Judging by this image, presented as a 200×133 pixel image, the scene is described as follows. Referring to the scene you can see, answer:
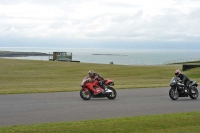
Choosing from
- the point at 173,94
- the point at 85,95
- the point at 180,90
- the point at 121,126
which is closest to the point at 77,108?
the point at 85,95

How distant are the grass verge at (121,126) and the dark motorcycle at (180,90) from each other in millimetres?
6909

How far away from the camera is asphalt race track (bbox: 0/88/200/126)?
12891 millimetres

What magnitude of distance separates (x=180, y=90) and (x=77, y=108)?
6.03 meters

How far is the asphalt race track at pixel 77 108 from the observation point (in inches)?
508

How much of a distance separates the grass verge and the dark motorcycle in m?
6.91

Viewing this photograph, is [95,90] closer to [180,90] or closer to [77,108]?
[77,108]

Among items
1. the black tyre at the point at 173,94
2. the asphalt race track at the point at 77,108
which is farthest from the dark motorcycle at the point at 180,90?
the asphalt race track at the point at 77,108

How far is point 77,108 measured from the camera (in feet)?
50.4

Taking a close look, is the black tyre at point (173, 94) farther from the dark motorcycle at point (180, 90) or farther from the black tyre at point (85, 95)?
the black tyre at point (85, 95)

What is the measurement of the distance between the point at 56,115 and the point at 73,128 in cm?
292

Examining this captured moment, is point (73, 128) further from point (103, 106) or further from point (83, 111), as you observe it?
point (103, 106)

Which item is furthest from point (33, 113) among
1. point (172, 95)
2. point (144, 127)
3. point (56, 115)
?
point (172, 95)

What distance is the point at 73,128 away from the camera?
10570 mm

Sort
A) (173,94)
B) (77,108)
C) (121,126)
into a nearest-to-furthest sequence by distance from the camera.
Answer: (121,126) < (77,108) < (173,94)
